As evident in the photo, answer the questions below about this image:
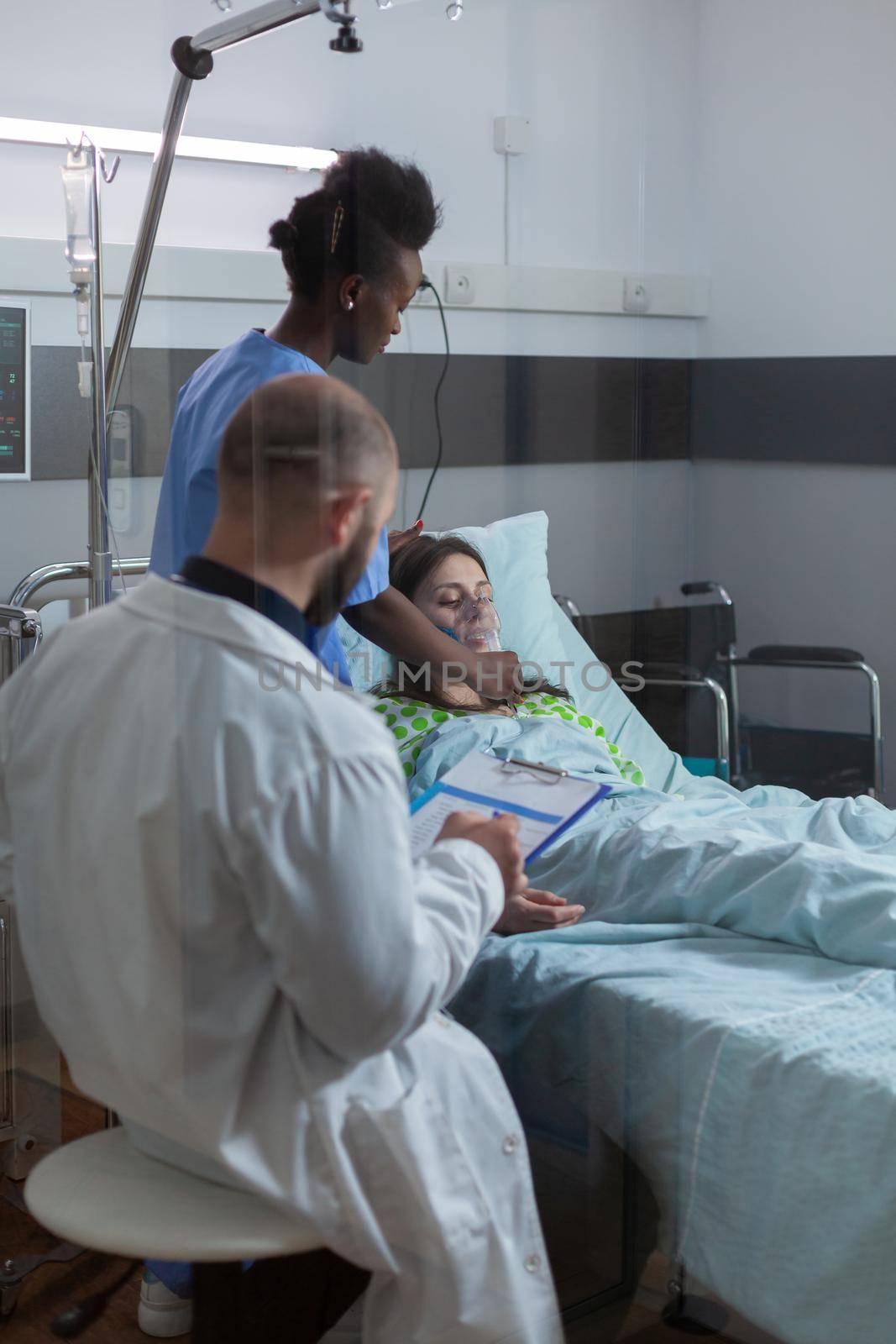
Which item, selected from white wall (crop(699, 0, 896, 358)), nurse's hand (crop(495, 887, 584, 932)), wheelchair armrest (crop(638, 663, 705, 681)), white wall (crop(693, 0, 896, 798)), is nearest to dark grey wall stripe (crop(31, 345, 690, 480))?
wheelchair armrest (crop(638, 663, 705, 681))

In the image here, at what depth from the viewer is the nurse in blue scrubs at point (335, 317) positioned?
106cm

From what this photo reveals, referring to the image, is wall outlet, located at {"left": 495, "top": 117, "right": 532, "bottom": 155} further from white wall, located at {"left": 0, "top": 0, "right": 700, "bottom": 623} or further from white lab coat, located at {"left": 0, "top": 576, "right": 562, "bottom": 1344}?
white lab coat, located at {"left": 0, "top": 576, "right": 562, "bottom": 1344}

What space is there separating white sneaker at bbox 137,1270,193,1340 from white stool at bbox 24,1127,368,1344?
0.03 m

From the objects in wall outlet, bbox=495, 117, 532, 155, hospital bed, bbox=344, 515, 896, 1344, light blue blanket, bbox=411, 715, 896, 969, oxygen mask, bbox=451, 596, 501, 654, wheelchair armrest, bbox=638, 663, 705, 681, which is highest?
wall outlet, bbox=495, 117, 532, 155

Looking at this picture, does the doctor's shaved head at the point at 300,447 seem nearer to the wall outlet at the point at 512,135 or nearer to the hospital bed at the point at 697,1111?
the hospital bed at the point at 697,1111

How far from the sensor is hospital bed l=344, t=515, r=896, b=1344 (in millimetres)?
1194

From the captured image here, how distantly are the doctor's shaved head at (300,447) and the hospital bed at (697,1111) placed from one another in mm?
224

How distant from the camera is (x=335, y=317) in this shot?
1076mm

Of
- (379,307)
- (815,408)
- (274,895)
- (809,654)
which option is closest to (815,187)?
(815,408)

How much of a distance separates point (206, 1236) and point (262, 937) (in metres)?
0.27

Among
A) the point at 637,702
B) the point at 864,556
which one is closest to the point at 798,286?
the point at 864,556

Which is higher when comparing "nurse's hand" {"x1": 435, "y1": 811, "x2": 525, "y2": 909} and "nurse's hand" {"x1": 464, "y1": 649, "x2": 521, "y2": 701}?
"nurse's hand" {"x1": 464, "y1": 649, "x2": 521, "y2": 701}

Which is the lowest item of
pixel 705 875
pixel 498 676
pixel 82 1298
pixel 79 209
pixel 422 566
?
pixel 82 1298

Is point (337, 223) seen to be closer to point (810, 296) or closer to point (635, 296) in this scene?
point (635, 296)
